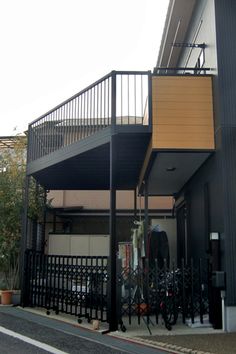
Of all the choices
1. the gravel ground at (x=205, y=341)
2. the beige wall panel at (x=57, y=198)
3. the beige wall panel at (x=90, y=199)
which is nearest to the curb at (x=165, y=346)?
the gravel ground at (x=205, y=341)

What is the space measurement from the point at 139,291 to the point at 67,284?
1771 mm

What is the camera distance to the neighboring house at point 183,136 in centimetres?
813

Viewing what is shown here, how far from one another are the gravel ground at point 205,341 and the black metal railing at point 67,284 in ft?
5.47

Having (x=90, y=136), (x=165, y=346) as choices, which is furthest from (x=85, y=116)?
(x=165, y=346)

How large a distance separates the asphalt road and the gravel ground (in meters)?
0.46

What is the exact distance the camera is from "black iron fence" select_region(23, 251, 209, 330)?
8214mm

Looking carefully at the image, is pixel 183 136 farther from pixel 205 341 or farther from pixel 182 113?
pixel 205 341

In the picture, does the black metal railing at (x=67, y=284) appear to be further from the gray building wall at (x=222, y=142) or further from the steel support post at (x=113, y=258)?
the gray building wall at (x=222, y=142)

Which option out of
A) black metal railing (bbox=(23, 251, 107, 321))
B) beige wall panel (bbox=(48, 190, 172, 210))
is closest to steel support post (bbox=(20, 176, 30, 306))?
black metal railing (bbox=(23, 251, 107, 321))

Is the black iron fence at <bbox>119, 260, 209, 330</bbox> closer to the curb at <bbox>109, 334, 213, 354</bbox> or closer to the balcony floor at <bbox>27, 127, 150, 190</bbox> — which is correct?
the curb at <bbox>109, 334, 213, 354</bbox>

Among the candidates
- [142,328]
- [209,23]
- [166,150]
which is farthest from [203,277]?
[209,23]

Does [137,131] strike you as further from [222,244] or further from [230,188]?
[222,244]

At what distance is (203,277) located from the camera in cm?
862

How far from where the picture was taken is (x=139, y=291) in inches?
324
